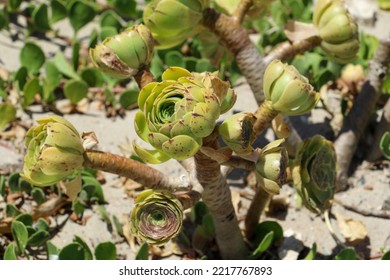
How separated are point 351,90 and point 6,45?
41.6 inches

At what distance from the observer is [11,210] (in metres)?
1.82

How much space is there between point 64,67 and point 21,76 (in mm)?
128

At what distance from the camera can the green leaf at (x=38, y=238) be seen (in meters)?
1.74

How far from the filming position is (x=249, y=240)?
1.81 m

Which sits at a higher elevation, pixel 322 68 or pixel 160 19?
pixel 160 19

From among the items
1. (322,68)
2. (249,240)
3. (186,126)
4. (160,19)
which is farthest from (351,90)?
(186,126)

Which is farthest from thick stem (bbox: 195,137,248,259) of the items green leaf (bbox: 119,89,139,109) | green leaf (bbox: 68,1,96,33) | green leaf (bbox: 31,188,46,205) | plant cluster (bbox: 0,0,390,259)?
green leaf (bbox: 68,1,96,33)

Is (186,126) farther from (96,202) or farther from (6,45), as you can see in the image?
(6,45)

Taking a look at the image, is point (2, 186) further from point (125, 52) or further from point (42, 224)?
point (125, 52)

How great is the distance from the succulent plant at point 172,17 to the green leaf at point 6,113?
546mm

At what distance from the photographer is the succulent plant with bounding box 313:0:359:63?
1721 millimetres

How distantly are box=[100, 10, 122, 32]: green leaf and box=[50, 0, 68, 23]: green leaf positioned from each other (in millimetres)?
118

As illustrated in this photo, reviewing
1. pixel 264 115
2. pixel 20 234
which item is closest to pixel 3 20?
pixel 20 234

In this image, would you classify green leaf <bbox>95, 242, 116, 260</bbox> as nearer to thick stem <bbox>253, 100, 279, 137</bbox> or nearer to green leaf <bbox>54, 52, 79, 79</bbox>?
thick stem <bbox>253, 100, 279, 137</bbox>
